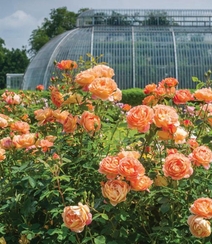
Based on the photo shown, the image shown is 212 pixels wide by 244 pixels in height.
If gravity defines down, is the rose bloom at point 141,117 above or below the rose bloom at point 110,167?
above

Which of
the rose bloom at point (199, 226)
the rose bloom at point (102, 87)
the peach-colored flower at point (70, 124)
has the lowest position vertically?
the rose bloom at point (199, 226)

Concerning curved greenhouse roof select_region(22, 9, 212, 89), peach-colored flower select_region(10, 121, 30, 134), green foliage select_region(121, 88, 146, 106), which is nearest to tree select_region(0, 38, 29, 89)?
curved greenhouse roof select_region(22, 9, 212, 89)

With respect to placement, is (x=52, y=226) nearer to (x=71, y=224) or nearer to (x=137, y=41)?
(x=71, y=224)

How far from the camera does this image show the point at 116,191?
2076mm

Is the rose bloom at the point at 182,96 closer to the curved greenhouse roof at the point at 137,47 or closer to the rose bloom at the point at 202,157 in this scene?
the rose bloom at the point at 202,157

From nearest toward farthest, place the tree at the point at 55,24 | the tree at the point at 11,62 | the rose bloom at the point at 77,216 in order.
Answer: the rose bloom at the point at 77,216
the tree at the point at 55,24
the tree at the point at 11,62

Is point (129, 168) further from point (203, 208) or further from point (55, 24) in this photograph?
point (55, 24)

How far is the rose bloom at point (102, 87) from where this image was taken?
2.31m

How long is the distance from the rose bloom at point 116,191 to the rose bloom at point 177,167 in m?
0.18

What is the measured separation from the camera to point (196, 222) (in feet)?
6.55

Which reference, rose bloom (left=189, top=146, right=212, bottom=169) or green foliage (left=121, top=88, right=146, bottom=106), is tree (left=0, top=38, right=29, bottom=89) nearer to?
green foliage (left=121, top=88, right=146, bottom=106)

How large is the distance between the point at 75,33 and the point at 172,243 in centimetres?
2339

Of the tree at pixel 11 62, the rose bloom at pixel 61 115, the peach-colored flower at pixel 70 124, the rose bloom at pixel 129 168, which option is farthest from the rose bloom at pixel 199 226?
the tree at pixel 11 62

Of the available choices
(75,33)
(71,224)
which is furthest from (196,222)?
(75,33)
